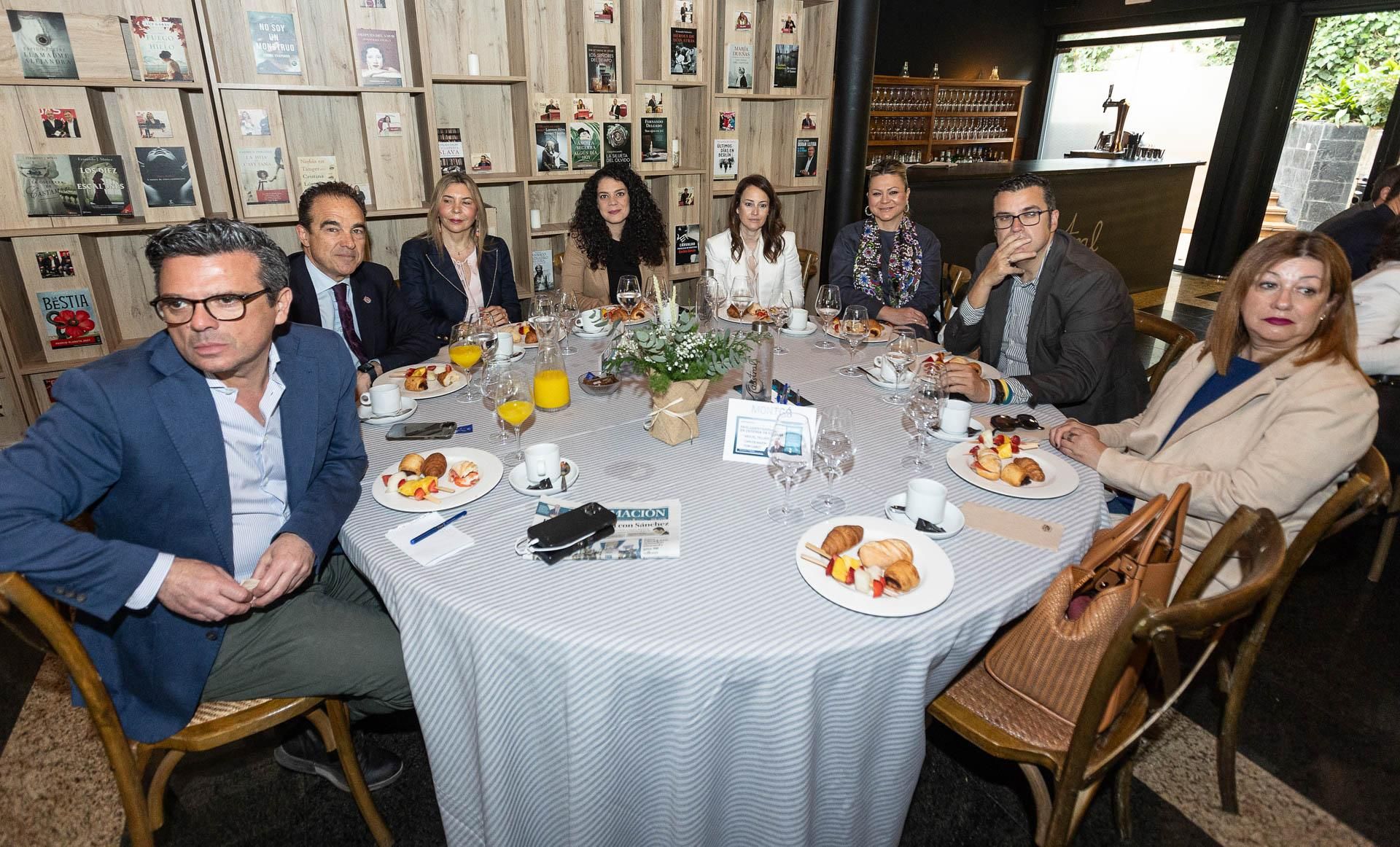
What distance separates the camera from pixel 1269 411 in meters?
1.98

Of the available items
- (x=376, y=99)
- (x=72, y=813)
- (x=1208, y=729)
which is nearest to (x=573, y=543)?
(x=72, y=813)

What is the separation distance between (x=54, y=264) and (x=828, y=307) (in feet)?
12.3

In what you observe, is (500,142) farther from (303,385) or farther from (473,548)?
(473,548)

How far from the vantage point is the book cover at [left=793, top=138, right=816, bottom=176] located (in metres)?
5.65

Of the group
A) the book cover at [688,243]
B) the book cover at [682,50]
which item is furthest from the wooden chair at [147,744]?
the book cover at [682,50]

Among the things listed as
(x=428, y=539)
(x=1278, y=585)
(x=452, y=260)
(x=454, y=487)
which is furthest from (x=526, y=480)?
(x=452, y=260)

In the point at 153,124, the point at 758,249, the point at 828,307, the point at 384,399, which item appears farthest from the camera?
the point at 758,249

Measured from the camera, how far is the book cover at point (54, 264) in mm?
3521

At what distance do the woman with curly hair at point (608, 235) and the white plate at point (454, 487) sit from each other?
7.72 ft

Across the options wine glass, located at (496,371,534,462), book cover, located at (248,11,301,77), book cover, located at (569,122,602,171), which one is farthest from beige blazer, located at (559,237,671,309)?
wine glass, located at (496,371,534,462)

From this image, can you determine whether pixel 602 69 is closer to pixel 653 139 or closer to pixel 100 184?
pixel 653 139

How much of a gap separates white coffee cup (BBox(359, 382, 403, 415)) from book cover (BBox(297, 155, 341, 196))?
233 cm

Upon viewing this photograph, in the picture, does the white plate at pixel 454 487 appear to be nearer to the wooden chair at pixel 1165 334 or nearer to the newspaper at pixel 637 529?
the newspaper at pixel 637 529

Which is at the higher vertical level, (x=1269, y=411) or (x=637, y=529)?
(x=1269, y=411)
